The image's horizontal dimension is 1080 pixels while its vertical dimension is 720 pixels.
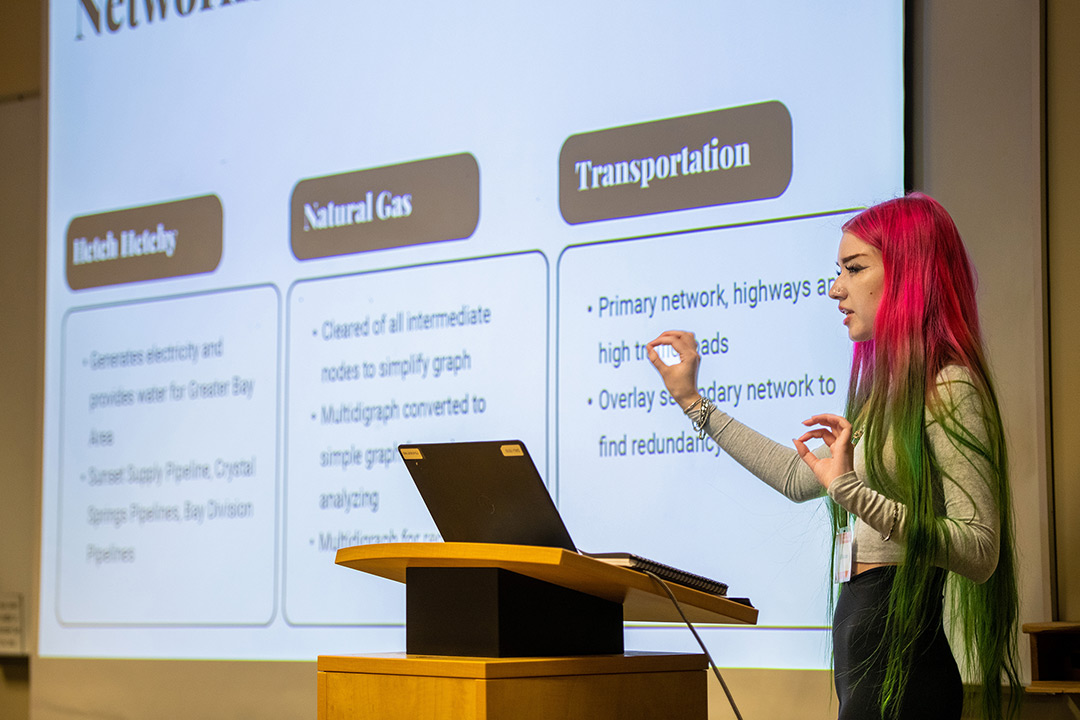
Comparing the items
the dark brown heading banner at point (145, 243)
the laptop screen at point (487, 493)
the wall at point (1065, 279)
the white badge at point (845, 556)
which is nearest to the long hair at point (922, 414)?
the white badge at point (845, 556)

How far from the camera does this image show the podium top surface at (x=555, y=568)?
1.53 m

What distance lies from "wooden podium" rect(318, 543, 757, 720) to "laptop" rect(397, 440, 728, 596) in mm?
41

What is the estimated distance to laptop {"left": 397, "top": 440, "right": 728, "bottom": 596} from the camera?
5.26 ft

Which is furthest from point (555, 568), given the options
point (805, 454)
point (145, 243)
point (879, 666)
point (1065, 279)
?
point (145, 243)

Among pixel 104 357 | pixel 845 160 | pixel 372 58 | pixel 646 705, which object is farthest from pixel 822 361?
pixel 104 357

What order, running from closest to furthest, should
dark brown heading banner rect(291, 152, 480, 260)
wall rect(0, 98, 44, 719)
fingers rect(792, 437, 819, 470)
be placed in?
fingers rect(792, 437, 819, 470) → dark brown heading banner rect(291, 152, 480, 260) → wall rect(0, 98, 44, 719)

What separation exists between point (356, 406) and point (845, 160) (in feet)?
4.55

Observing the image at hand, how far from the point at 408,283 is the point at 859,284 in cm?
144

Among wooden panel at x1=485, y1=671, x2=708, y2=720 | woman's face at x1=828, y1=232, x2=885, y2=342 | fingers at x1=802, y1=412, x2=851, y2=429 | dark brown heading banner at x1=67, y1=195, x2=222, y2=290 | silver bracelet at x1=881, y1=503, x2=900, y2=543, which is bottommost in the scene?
wooden panel at x1=485, y1=671, x2=708, y2=720

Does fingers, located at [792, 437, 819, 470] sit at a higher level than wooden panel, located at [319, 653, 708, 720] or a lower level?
higher

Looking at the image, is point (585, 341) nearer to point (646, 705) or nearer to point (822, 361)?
point (822, 361)

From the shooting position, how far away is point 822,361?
241 centimetres

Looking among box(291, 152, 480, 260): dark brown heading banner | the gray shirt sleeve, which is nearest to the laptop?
the gray shirt sleeve

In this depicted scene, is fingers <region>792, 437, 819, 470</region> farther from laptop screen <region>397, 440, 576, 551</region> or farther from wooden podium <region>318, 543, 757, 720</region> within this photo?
laptop screen <region>397, 440, 576, 551</region>
